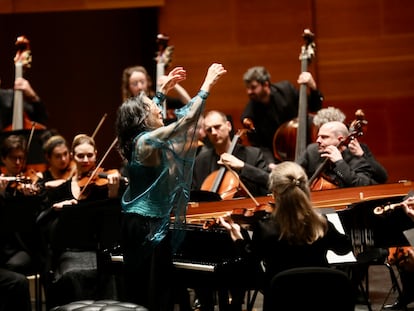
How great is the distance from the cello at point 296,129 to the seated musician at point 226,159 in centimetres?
27

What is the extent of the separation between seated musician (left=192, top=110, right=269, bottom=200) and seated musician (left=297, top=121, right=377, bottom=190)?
11.8 inches

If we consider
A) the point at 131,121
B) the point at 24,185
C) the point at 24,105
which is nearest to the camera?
the point at 131,121

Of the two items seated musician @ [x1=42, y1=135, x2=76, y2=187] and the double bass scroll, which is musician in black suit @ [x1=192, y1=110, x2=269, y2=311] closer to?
the double bass scroll

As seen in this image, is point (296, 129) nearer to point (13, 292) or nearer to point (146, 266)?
point (13, 292)

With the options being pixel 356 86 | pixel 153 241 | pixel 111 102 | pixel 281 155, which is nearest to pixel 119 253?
pixel 153 241

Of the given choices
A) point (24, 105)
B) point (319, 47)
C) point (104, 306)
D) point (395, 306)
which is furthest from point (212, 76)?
point (319, 47)

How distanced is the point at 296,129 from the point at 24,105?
206cm

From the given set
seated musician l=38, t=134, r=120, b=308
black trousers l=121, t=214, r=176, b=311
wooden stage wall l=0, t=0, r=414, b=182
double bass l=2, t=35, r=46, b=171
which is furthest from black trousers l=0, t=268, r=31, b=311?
wooden stage wall l=0, t=0, r=414, b=182

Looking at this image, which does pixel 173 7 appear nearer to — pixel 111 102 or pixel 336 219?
pixel 111 102

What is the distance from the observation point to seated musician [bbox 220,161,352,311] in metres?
3.75

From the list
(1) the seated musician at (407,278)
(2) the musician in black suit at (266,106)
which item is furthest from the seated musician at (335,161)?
(2) the musician in black suit at (266,106)

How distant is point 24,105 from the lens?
6.68 m

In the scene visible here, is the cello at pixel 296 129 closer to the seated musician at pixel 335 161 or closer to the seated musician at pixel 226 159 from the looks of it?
the seated musician at pixel 226 159

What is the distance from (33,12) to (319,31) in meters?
2.53
